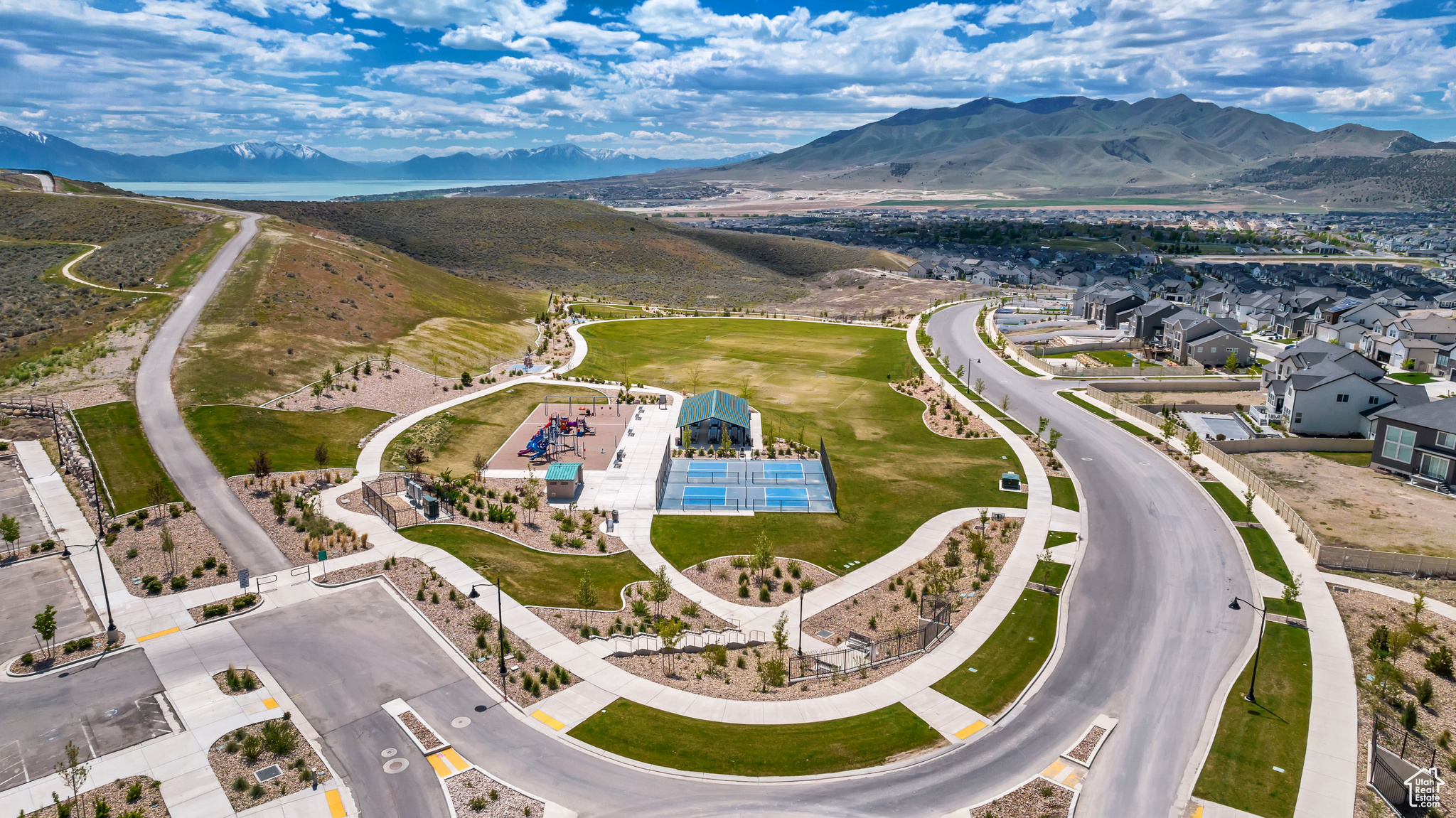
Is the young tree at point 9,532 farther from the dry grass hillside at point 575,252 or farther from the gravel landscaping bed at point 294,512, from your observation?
the dry grass hillside at point 575,252

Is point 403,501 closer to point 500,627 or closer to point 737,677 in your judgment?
point 500,627

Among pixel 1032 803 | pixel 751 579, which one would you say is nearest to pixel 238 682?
pixel 751 579

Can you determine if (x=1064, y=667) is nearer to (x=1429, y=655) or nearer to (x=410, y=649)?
(x=1429, y=655)

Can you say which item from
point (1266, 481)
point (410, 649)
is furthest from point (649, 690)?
point (1266, 481)

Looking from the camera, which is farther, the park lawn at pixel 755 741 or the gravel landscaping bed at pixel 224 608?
the gravel landscaping bed at pixel 224 608

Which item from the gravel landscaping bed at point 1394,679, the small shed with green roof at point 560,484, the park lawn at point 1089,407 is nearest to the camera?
the gravel landscaping bed at point 1394,679

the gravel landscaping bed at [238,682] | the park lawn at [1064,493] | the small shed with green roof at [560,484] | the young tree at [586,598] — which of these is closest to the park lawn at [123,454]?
the gravel landscaping bed at [238,682]

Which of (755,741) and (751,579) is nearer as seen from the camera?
(755,741)
